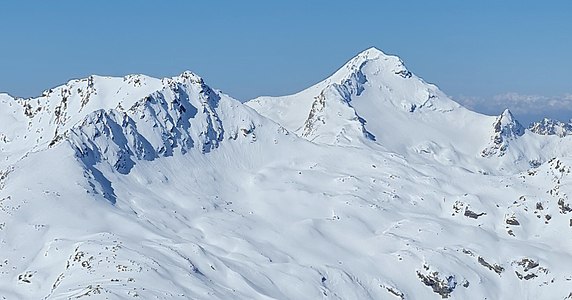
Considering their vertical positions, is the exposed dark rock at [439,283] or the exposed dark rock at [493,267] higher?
the exposed dark rock at [493,267]

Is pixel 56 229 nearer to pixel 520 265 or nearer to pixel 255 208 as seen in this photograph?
pixel 255 208

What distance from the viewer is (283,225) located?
523 feet

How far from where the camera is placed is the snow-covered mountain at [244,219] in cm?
11919

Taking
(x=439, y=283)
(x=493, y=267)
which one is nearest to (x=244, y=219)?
(x=439, y=283)

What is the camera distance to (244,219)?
525ft

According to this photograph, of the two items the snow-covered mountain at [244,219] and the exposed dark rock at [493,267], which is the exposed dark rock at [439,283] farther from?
the exposed dark rock at [493,267]

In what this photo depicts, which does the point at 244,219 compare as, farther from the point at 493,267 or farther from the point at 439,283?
the point at 493,267

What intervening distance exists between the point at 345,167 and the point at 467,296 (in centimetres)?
6012

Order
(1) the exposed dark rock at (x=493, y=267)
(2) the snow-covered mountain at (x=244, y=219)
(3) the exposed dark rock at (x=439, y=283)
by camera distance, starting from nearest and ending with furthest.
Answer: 1. (2) the snow-covered mountain at (x=244, y=219)
2. (3) the exposed dark rock at (x=439, y=283)
3. (1) the exposed dark rock at (x=493, y=267)

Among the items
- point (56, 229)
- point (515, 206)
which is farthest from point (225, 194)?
point (515, 206)

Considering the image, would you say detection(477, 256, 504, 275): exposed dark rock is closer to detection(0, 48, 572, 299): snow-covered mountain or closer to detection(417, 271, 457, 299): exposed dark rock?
detection(0, 48, 572, 299): snow-covered mountain

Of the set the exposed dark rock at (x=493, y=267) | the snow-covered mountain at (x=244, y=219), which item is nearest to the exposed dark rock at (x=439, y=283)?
the snow-covered mountain at (x=244, y=219)

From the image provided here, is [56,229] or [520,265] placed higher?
[520,265]

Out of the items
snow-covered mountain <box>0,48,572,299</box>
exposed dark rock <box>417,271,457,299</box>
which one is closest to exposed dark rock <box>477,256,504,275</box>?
snow-covered mountain <box>0,48,572,299</box>
